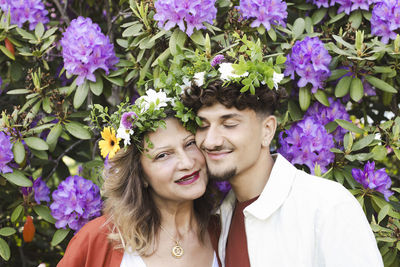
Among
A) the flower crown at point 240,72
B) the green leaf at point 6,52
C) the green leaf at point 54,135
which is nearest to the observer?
the flower crown at point 240,72

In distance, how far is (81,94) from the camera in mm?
2588

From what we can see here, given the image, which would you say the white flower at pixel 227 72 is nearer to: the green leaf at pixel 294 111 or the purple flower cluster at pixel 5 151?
the green leaf at pixel 294 111

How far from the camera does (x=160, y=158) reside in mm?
2250

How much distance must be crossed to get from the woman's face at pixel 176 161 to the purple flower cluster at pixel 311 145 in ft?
1.58

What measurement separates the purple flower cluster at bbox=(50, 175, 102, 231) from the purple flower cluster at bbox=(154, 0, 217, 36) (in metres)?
0.85

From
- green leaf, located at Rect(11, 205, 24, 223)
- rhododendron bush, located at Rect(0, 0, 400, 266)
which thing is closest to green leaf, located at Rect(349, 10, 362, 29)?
rhododendron bush, located at Rect(0, 0, 400, 266)

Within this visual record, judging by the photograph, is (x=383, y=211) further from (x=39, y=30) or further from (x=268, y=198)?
(x=39, y=30)

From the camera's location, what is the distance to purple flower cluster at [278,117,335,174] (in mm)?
2404

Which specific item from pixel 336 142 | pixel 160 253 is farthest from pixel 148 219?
pixel 336 142

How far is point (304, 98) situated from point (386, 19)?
509 millimetres

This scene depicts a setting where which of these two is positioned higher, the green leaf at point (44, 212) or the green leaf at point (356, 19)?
the green leaf at point (356, 19)

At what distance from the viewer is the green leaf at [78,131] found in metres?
2.61

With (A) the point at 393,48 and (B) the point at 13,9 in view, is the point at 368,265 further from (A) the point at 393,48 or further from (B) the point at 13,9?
(B) the point at 13,9

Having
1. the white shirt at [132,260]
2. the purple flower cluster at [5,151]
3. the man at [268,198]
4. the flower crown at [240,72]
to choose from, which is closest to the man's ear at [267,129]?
the man at [268,198]
